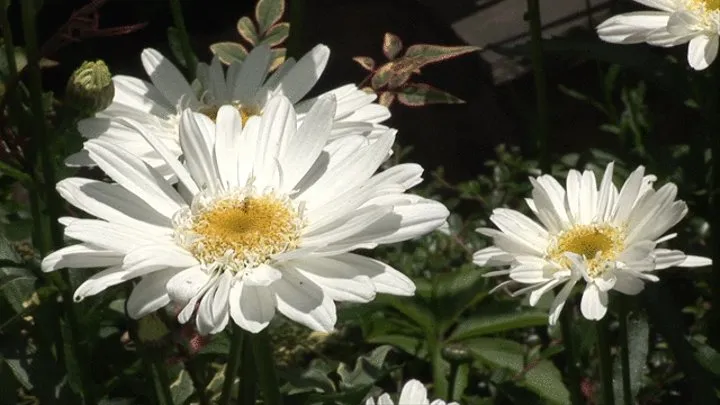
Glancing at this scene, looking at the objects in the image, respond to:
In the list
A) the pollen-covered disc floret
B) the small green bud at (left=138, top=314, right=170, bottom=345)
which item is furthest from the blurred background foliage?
the pollen-covered disc floret

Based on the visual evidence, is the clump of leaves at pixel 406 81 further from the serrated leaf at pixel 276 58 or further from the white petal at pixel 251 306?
the white petal at pixel 251 306

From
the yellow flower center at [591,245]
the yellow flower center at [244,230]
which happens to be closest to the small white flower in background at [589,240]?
the yellow flower center at [591,245]

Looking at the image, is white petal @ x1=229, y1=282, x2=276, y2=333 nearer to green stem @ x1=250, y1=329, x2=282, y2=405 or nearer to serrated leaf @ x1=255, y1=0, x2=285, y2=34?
green stem @ x1=250, y1=329, x2=282, y2=405

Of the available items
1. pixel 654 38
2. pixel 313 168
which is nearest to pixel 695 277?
pixel 654 38

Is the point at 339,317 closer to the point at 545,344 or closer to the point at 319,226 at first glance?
the point at 319,226

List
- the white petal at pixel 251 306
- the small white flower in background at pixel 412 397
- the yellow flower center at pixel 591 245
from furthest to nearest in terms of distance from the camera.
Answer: the yellow flower center at pixel 591 245
the small white flower in background at pixel 412 397
the white petal at pixel 251 306

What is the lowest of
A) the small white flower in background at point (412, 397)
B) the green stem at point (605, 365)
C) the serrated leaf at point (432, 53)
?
the green stem at point (605, 365)

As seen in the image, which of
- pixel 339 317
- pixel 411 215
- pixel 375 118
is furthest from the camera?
pixel 339 317
